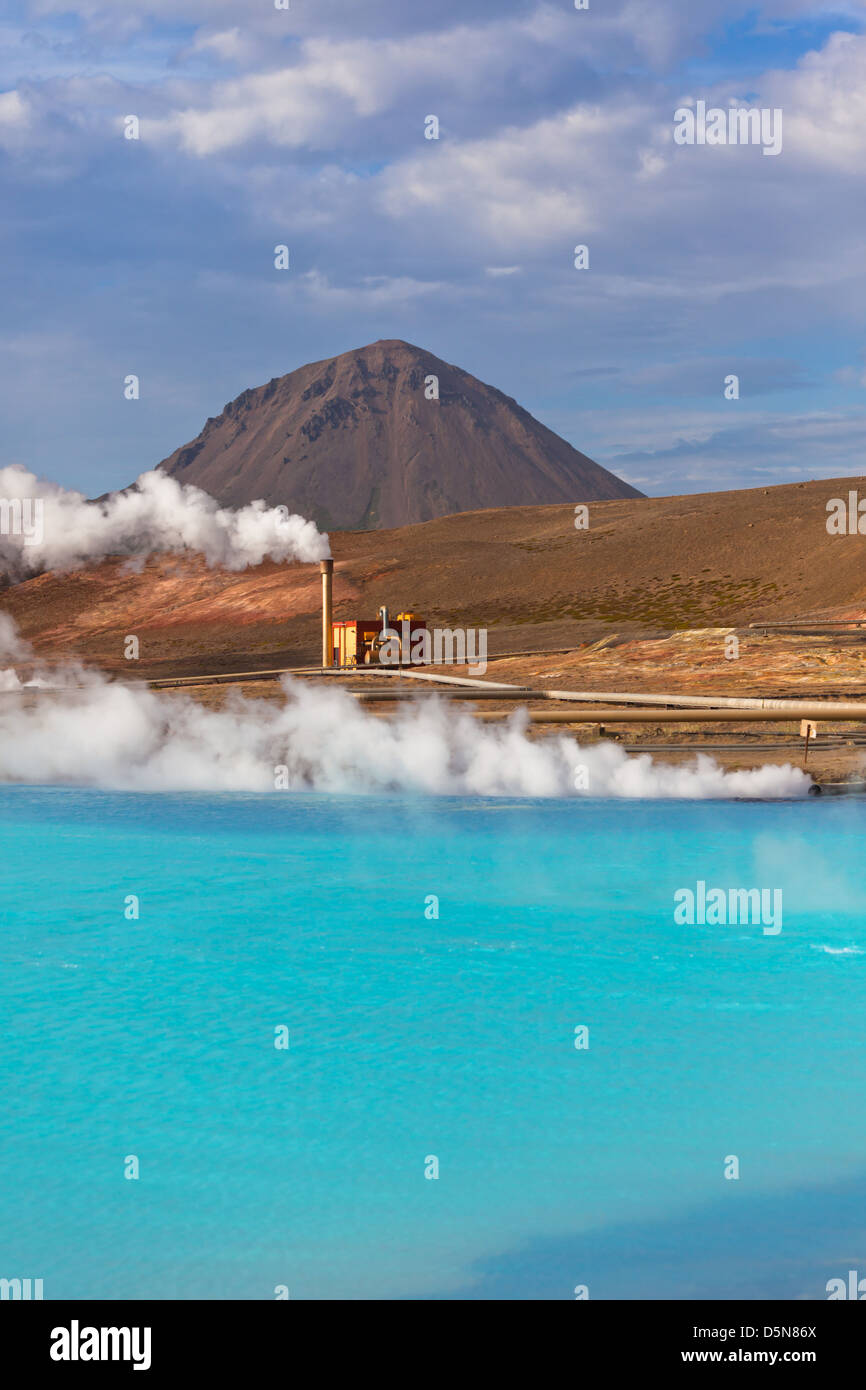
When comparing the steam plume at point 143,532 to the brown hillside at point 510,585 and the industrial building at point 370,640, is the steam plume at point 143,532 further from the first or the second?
the industrial building at point 370,640

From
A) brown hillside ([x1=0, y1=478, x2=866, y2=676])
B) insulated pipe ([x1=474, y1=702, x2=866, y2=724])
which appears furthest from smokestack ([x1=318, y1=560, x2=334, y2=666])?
insulated pipe ([x1=474, y1=702, x2=866, y2=724])

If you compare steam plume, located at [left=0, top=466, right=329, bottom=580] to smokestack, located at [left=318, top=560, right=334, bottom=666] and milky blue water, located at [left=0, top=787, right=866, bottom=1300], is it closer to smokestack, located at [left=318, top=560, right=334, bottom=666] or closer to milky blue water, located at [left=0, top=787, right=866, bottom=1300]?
smokestack, located at [left=318, top=560, right=334, bottom=666]

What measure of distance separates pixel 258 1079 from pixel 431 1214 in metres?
2.31

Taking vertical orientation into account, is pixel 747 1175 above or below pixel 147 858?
below

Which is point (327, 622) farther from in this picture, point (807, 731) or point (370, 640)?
point (807, 731)

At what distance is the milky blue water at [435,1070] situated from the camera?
5.97m

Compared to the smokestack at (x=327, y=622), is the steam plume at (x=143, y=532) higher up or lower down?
higher up

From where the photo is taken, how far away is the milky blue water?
19.6 feet

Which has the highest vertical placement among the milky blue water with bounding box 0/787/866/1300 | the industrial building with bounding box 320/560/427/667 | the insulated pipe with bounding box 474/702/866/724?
the industrial building with bounding box 320/560/427/667

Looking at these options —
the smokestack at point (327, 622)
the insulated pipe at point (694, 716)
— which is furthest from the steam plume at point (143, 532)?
the insulated pipe at point (694, 716)

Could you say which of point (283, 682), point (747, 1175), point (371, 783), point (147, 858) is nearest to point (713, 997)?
point (747, 1175)

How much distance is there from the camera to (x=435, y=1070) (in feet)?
27.8

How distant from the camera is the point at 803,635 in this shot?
34062 mm
